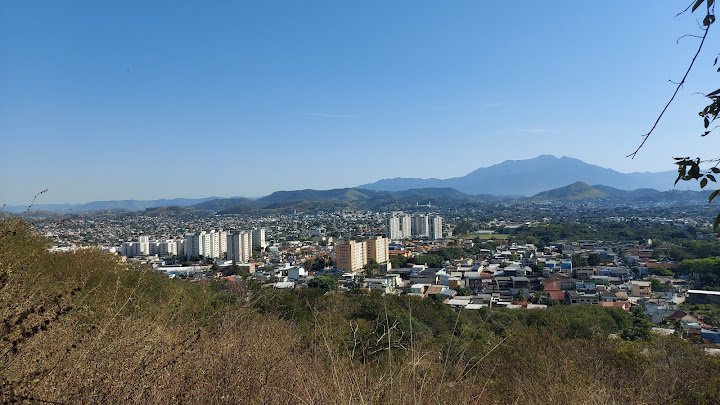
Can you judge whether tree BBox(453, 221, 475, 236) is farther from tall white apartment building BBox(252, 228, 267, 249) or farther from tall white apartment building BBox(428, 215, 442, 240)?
tall white apartment building BBox(252, 228, 267, 249)

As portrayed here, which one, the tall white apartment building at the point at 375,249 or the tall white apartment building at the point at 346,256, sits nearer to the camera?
the tall white apartment building at the point at 346,256

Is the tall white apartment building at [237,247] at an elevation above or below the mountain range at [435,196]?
below

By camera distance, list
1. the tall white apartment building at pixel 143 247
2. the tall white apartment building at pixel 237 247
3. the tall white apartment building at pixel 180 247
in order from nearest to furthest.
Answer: the tall white apartment building at pixel 237 247, the tall white apartment building at pixel 143 247, the tall white apartment building at pixel 180 247

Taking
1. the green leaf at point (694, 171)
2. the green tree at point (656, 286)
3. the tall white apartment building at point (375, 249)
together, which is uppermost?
the green leaf at point (694, 171)

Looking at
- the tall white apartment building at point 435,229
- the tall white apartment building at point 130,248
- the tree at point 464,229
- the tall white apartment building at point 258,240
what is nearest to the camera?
the tall white apartment building at point 130,248

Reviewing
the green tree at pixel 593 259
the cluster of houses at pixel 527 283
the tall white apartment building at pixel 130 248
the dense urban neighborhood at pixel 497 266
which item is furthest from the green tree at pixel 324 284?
the tall white apartment building at pixel 130 248

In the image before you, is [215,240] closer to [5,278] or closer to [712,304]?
Answer: [712,304]

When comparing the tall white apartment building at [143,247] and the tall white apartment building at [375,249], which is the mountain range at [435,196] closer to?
the tall white apartment building at [143,247]

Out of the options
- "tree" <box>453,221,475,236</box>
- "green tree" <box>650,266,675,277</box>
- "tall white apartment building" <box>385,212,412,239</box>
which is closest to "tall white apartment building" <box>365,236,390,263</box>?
"green tree" <box>650,266,675,277</box>
